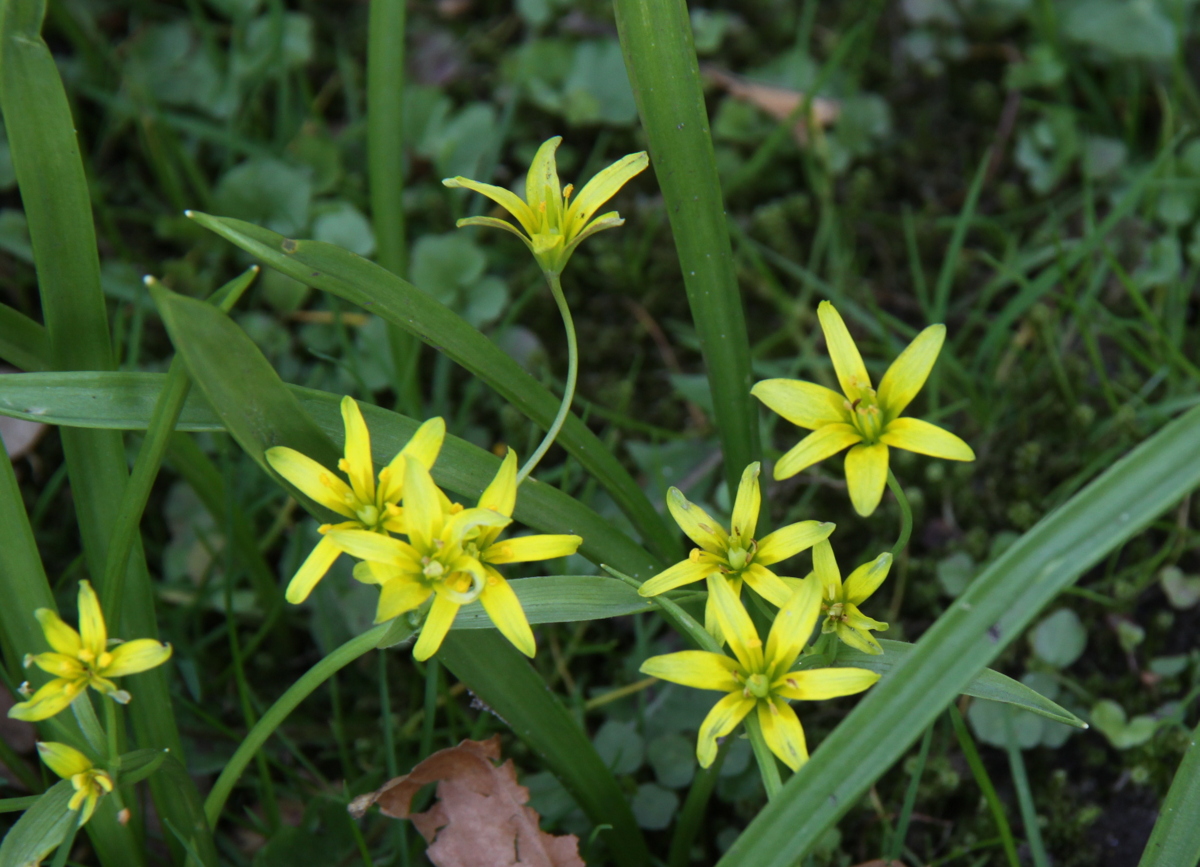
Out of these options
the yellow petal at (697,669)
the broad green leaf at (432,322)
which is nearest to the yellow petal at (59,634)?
the broad green leaf at (432,322)

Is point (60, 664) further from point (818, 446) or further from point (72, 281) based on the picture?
point (818, 446)

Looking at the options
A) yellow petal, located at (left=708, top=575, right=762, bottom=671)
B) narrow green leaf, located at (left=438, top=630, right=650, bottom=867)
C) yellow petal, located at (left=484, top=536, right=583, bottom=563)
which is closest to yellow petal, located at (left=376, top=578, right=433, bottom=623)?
yellow petal, located at (left=484, top=536, right=583, bottom=563)

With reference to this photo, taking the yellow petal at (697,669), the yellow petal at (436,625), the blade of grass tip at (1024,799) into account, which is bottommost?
the blade of grass tip at (1024,799)

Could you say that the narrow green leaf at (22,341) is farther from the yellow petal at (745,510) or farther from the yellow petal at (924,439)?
the yellow petal at (924,439)

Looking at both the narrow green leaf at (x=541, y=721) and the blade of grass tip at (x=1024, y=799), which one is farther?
the blade of grass tip at (x=1024, y=799)

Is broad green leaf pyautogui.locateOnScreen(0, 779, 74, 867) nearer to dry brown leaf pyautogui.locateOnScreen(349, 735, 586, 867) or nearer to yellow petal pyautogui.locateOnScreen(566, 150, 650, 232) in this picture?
dry brown leaf pyautogui.locateOnScreen(349, 735, 586, 867)
